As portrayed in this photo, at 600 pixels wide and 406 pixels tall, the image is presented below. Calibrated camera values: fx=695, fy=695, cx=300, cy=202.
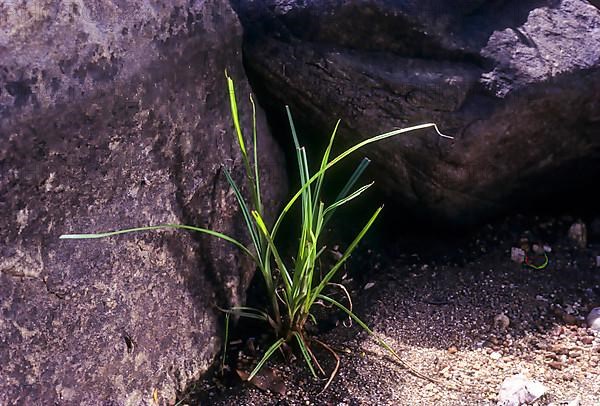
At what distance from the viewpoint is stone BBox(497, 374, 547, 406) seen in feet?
4.64

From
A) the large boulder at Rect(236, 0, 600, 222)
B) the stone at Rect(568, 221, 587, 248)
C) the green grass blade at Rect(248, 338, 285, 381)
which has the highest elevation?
the large boulder at Rect(236, 0, 600, 222)

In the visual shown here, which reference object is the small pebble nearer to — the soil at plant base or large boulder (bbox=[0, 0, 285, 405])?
the soil at plant base

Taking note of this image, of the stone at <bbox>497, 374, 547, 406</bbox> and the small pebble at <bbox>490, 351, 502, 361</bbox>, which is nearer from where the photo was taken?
the stone at <bbox>497, 374, 547, 406</bbox>

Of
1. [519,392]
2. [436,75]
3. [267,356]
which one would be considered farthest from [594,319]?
[267,356]

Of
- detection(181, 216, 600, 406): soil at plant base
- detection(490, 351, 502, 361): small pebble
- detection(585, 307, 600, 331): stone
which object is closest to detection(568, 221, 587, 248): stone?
detection(181, 216, 600, 406): soil at plant base

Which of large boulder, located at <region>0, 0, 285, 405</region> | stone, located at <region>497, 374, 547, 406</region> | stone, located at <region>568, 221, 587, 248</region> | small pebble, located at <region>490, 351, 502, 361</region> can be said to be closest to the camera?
large boulder, located at <region>0, 0, 285, 405</region>

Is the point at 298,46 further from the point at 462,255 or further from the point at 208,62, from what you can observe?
the point at 462,255

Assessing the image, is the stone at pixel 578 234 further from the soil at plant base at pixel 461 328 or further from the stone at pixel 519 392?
the stone at pixel 519 392

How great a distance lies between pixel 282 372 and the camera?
156 centimetres

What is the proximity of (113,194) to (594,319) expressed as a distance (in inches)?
46.2

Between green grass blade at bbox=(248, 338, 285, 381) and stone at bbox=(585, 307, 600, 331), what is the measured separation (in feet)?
2.48

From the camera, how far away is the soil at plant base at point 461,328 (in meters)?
1.50

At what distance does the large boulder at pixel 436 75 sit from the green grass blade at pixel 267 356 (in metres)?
0.55

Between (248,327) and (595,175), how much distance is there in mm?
1059
